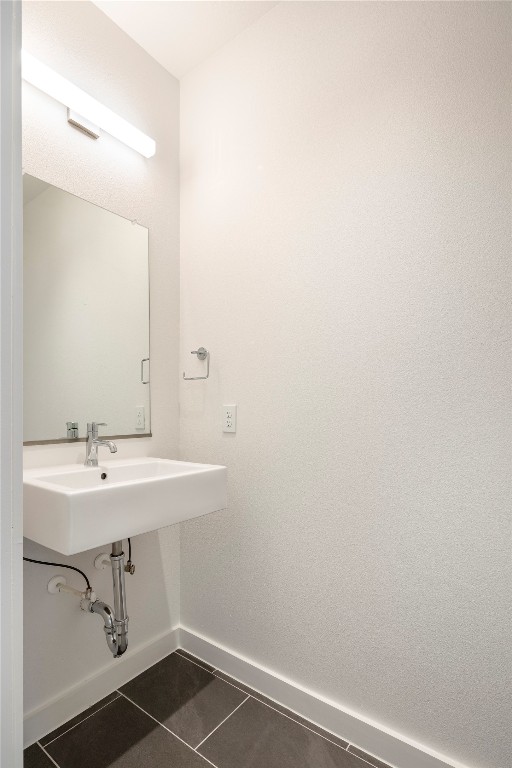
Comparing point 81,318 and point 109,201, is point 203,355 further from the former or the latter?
point 109,201

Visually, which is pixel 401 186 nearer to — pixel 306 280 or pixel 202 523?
pixel 306 280

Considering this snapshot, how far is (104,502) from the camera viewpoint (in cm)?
108

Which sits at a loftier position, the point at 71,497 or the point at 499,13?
the point at 499,13

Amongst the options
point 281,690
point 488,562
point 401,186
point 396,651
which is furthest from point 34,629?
point 401,186

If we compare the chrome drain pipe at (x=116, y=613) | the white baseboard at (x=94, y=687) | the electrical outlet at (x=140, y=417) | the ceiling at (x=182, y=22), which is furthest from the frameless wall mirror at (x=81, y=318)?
the white baseboard at (x=94, y=687)

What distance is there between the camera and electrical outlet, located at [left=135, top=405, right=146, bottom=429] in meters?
1.68

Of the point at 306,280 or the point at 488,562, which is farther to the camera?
the point at 306,280

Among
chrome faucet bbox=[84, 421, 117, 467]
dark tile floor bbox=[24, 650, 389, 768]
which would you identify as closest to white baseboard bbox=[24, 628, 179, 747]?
dark tile floor bbox=[24, 650, 389, 768]

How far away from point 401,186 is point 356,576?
1.28 meters

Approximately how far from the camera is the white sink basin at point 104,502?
3.37ft

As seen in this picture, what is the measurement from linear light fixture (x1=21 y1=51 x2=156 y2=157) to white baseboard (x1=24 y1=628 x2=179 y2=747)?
6.75 feet

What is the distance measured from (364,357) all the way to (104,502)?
911mm

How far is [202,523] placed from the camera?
176 cm

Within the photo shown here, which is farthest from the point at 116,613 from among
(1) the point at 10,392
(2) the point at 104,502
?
(1) the point at 10,392
